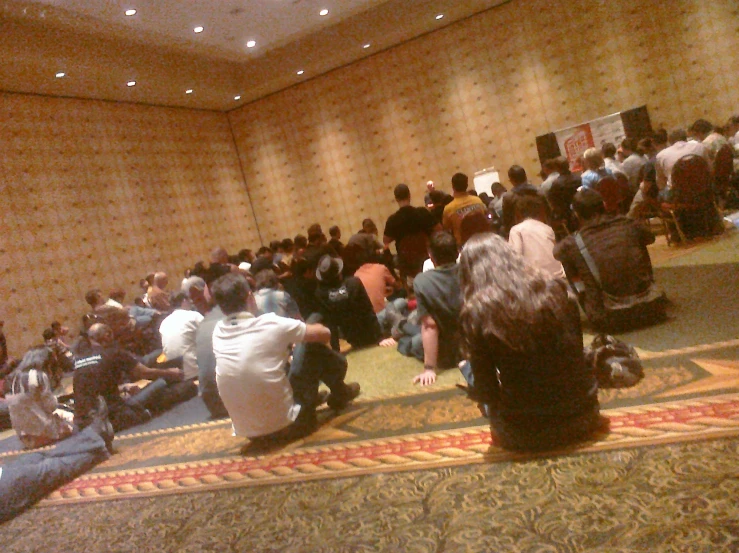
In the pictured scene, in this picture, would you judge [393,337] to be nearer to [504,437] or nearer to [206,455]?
[206,455]

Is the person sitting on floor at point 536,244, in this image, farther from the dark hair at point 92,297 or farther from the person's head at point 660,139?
the dark hair at point 92,297

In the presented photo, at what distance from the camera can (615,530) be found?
2.17 m

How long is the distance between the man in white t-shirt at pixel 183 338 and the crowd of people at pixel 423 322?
0.05 ft

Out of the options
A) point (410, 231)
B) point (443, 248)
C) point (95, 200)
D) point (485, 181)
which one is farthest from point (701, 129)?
point (95, 200)

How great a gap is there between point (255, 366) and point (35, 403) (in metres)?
2.56

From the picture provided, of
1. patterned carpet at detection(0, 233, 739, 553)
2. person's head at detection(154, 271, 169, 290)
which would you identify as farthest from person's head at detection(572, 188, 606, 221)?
person's head at detection(154, 271, 169, 290)

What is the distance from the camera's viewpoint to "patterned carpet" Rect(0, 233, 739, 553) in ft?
7.48

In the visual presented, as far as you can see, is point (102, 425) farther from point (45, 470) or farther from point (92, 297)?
point (92, 297)

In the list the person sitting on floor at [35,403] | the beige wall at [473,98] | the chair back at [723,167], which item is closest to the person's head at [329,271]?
the person sitting on floor at [35,403]

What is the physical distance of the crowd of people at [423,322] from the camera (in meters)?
2.76

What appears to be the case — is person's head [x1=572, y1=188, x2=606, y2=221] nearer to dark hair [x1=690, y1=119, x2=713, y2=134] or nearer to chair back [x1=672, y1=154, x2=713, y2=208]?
chair back [x1=672, y1=154, x2=713, y2=208]

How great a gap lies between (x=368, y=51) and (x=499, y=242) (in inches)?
440

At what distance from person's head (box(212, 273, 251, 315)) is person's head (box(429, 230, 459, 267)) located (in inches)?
56.5

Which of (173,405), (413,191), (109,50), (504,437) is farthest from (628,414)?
(413,191)
